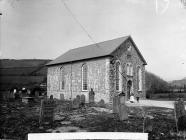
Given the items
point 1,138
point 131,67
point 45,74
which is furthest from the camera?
point 45,74

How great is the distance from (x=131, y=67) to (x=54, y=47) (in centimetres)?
1050

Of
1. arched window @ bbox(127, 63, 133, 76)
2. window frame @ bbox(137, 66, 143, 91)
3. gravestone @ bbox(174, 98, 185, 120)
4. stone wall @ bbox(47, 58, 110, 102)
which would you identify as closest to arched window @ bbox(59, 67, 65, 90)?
stone wall @ bbox(47, 58, 110, 102)

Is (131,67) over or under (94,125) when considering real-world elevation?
over

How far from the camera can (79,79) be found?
1733 centimetres

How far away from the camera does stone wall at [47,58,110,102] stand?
14439 mm

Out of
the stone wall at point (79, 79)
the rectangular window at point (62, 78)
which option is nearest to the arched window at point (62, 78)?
the rectangular window at point (62, 78)

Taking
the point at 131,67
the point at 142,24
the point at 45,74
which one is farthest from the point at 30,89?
the point at 142,24

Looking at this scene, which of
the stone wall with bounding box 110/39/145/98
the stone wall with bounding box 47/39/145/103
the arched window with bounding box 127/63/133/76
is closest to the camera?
the stone wall with bounding box 110/39/145/98

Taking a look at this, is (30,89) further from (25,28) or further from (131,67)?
(25,28)

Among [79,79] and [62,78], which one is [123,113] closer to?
[79,79]

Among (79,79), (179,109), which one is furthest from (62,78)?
(179,109)

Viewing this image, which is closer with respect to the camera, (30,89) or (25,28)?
(25,28)

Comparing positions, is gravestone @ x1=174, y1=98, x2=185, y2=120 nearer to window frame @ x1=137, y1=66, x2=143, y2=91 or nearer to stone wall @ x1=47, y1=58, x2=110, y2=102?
stone wall @ x1=47, y1=58, x2=110, y2=102

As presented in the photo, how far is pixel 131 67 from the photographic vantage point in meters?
15.3
